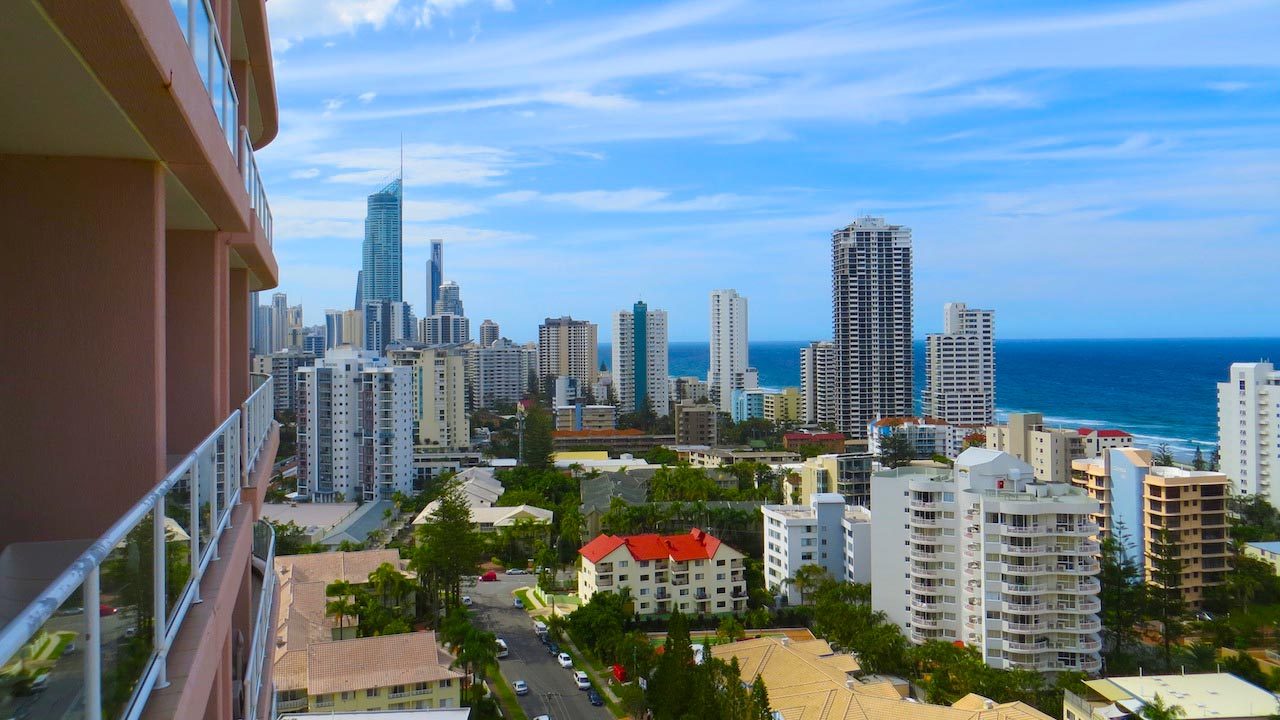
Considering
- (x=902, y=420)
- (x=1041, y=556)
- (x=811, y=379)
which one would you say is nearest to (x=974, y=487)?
(x=1041, y=556)

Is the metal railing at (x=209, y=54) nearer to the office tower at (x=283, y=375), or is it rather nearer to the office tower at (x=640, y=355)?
the office tower at (x=283, y=375)

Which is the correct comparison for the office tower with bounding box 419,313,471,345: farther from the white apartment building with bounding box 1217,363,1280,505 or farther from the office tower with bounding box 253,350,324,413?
the white apartment building with bounding box 1217,363,1280,505

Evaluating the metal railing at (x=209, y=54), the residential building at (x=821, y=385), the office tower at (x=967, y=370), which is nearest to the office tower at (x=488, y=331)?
the residential building at (x=821, y=385)

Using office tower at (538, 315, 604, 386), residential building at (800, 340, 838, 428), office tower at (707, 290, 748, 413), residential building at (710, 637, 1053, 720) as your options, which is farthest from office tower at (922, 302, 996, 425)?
residential building at (710, 637, 1053, 720)

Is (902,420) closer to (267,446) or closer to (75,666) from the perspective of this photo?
(267,446)

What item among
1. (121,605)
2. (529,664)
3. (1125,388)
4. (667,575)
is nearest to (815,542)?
(667,575)
